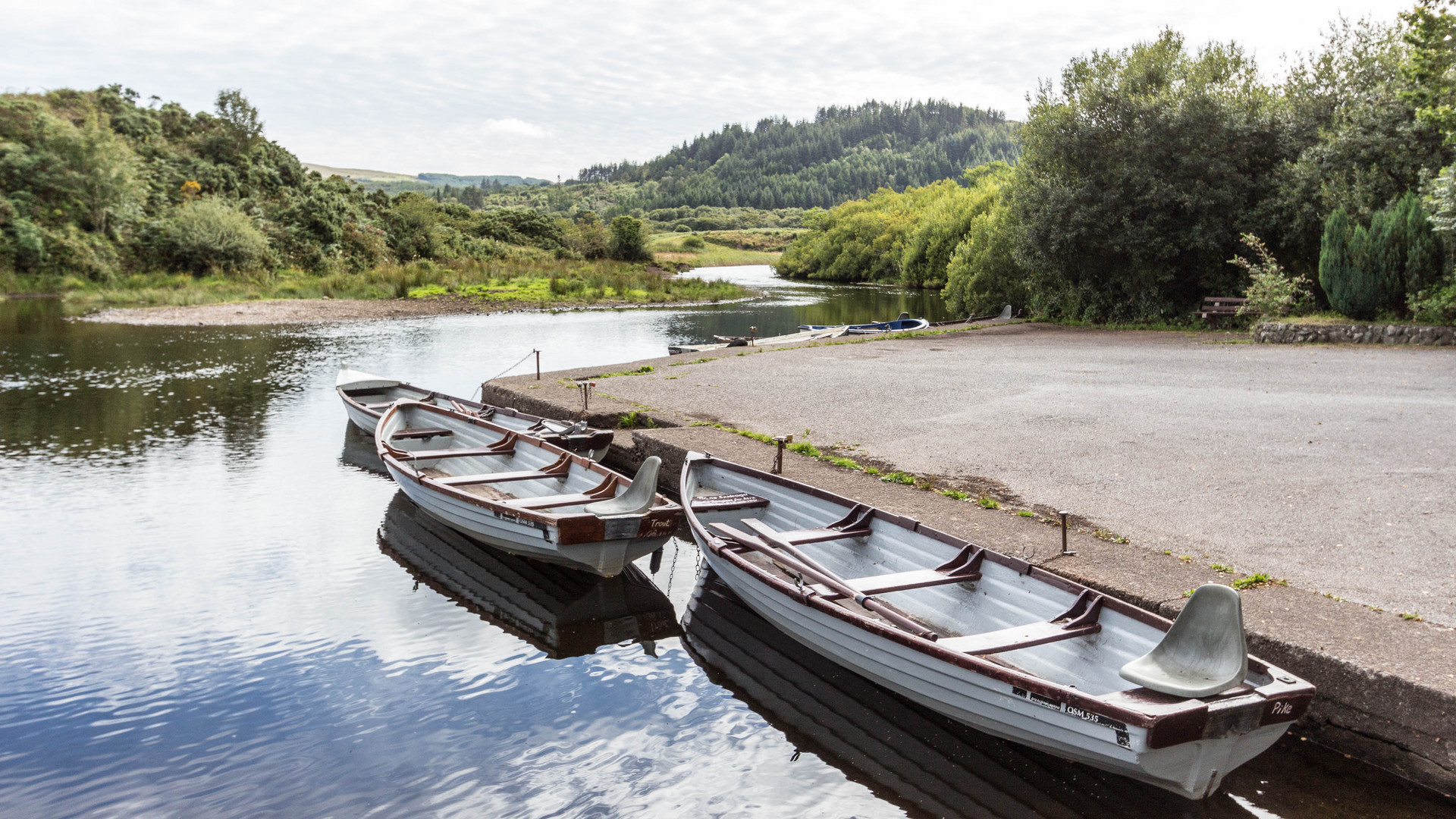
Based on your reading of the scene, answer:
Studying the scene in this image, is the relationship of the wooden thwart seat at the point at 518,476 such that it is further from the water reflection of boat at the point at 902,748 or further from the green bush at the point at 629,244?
the green bush at the point at 629,244

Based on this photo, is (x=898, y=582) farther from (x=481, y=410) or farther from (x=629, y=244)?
(x=629, y=244)

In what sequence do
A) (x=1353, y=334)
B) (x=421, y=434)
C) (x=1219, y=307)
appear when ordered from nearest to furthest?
(x=421, y=434) < (x=1353, y=334) < (x=1219, y=307)

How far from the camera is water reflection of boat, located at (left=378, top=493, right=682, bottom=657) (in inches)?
282

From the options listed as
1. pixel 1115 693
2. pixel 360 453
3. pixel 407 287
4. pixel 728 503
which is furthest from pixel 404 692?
pixel 407 287

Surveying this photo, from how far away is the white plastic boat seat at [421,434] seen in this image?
454 inches

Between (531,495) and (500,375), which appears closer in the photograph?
(531,495)

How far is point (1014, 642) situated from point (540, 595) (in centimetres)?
441

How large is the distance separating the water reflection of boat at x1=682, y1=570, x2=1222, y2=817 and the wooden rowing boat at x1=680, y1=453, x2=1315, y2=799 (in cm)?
38

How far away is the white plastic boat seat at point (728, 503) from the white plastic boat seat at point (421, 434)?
17.1ft

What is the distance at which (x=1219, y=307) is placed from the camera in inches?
880

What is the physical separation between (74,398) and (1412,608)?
19.8 metres

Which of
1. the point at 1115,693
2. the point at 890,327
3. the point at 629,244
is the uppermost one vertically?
the point at 629,244

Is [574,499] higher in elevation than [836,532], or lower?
lower

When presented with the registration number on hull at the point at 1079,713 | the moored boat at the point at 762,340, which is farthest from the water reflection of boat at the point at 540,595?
the moored boat at the point at 762,340
